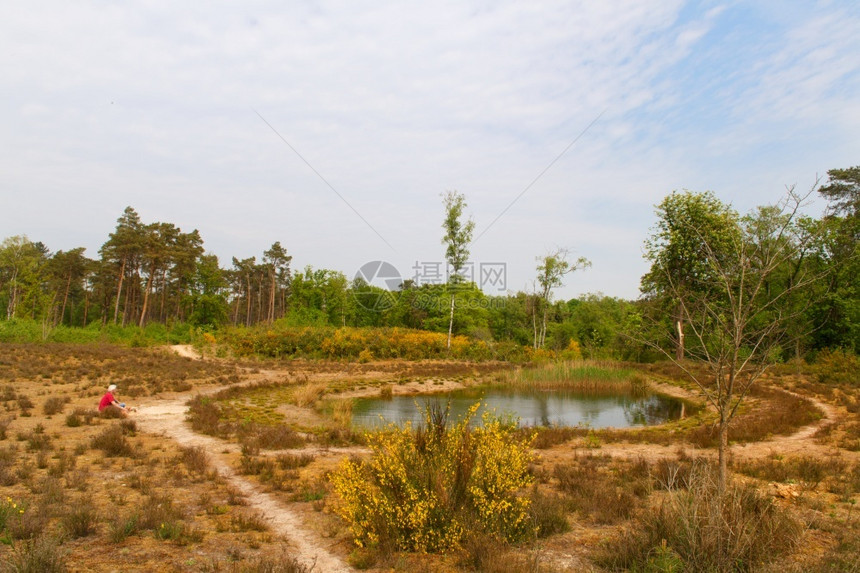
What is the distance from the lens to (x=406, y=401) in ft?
71.9

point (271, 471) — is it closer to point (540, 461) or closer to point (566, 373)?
point (540, 461)

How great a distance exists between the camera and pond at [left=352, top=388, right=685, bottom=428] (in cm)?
1732

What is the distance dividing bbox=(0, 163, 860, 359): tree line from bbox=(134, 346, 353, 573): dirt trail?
23327 millimetres

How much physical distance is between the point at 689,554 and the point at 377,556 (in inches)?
124

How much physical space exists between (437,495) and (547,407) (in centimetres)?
1668

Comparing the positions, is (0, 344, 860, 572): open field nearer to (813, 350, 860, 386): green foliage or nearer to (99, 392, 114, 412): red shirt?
(99, 392, 114, 412): red shirt

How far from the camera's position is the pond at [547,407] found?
17.3 m

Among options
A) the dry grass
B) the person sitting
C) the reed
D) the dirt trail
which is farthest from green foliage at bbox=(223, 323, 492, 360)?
the dry grass

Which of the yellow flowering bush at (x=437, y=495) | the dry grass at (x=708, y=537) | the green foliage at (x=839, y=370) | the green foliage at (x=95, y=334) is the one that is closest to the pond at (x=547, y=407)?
the green foliage at (x=839, y=370)

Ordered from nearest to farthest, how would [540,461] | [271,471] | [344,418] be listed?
[271,471] → [540,461] → [344,418]

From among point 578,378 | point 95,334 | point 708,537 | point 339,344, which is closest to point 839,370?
point 578,378

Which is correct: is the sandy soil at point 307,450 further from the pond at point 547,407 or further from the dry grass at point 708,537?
the pond at point 547,407

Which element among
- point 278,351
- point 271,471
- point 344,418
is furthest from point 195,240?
point 271,471

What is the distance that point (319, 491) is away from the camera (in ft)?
24.9
